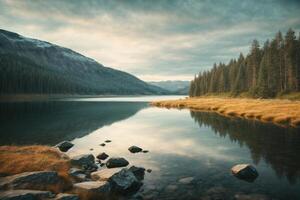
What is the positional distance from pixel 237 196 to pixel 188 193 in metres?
2.65

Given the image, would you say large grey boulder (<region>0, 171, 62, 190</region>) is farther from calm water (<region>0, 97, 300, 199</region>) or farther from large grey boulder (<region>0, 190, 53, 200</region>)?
calm water (<region>0, 97, 300, 199</region>)

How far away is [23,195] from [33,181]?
7.34 feet

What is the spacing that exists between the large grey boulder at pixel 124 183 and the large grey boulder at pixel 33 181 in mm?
3055

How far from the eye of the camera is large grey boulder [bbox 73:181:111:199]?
12.2 meters

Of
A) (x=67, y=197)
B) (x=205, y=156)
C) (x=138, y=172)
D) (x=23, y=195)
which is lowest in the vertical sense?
(x=205, y=156)

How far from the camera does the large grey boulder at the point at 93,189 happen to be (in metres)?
12.2

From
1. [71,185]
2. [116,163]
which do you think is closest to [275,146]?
[116,163]

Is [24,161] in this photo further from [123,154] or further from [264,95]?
[264,95]

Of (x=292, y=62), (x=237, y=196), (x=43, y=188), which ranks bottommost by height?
(x=237, y=196)

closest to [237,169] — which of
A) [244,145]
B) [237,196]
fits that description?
[237,196]

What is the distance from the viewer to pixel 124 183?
14.1 meters

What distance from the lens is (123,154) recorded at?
77.5 feet

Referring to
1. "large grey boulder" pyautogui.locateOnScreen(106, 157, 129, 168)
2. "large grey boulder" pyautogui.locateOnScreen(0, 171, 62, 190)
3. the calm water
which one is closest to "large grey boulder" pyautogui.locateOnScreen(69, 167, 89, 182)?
"large grey boulder" pyautogui.locateOnScreen(0, 171, 62, 190)

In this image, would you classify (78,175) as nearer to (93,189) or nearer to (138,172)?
(93,189)
